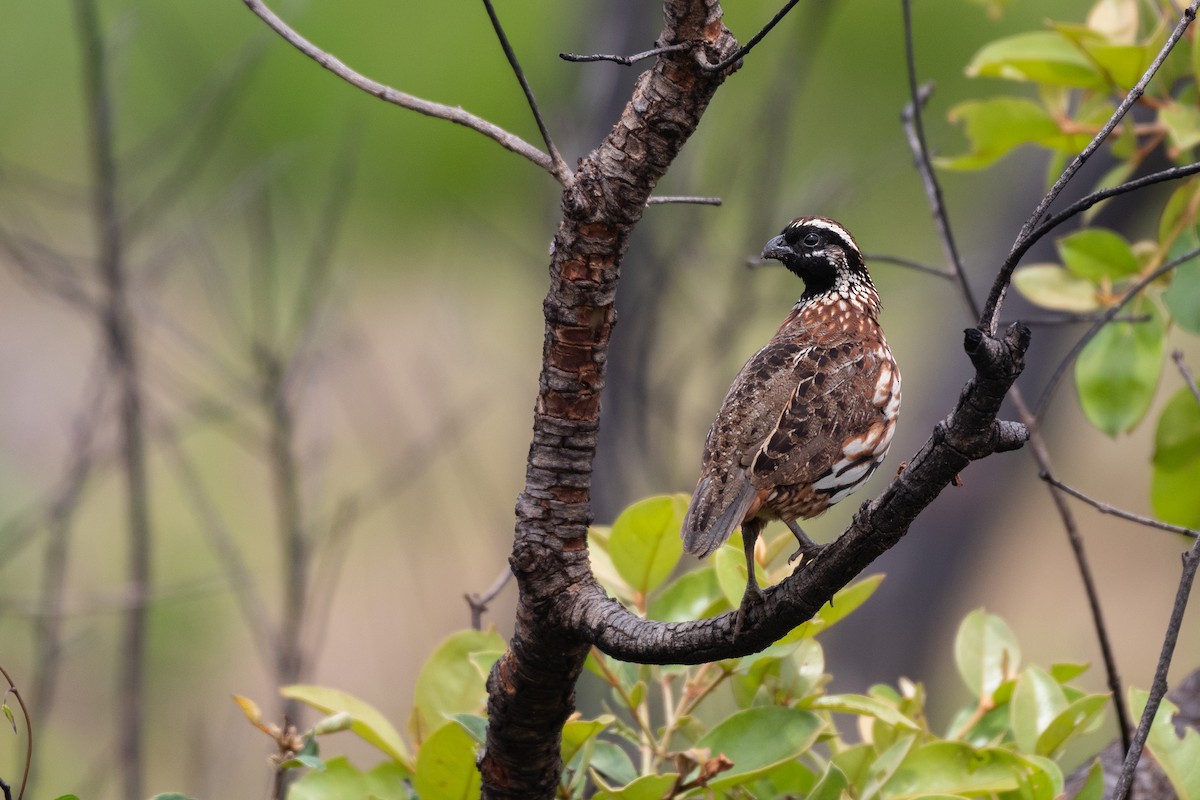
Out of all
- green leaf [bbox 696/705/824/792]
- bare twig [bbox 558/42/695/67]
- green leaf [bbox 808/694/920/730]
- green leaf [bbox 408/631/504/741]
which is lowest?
green leaf [bbox 696/705/824/792]

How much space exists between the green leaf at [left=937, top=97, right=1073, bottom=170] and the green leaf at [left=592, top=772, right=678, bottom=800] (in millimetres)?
1558

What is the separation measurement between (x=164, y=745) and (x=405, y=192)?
11.2 feet

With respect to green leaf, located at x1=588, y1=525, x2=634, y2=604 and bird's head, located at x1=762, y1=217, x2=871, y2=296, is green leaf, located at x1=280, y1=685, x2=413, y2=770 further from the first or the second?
bird's head, located at x1=762, y1=217, x2=871, y2=296

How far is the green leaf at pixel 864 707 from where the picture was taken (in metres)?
1.92

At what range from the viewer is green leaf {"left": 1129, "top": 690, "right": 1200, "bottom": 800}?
6.18 feet

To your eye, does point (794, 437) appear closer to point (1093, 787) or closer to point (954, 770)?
point (954, 770)

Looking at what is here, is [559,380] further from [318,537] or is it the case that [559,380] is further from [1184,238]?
[318,537]

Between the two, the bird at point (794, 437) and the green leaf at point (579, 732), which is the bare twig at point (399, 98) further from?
the green leaf at point (579, 732)

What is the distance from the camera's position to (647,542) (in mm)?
2078

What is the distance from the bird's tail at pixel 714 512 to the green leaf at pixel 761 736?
270mm

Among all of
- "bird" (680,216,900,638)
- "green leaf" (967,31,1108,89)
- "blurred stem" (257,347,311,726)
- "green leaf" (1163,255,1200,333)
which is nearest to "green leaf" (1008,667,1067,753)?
"bird" (680,216,900,638)

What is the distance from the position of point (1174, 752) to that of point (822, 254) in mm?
1197

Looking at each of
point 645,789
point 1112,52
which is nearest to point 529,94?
point 645,789

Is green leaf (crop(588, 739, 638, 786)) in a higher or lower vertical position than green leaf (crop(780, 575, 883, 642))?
lower
